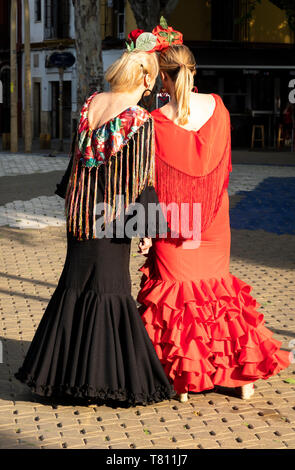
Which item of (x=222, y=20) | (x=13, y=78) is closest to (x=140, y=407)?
(x=13, y=78)

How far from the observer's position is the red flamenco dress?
5.20 meters

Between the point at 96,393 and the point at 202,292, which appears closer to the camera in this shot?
the point at 96,393

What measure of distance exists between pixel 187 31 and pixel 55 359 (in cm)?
3042

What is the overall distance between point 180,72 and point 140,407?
188 cm

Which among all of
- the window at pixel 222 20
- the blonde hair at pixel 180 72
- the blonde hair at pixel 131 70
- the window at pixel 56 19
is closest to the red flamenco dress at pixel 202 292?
the blonde hair at pixel 180 72

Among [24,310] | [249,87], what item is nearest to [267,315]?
[24,310]

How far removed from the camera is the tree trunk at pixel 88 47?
2053 centimetres

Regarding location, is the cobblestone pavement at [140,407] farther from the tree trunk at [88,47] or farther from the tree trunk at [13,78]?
the tree trunk at [13,78]

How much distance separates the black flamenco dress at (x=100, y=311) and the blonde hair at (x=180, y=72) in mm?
268

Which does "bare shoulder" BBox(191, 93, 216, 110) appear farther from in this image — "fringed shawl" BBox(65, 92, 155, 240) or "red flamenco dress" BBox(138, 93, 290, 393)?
"fringed shawl" BBox(65, 92, 155, 240)

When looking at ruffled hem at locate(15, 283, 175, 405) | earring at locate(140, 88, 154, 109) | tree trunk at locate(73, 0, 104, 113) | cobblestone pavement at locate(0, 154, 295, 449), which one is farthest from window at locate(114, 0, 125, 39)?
ruffled hem at locate(15, 283, 175, 405)

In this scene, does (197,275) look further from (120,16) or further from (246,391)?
(120,16)

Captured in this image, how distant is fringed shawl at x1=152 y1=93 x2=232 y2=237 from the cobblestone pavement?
1.07m

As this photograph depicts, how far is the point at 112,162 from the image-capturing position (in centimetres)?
495
